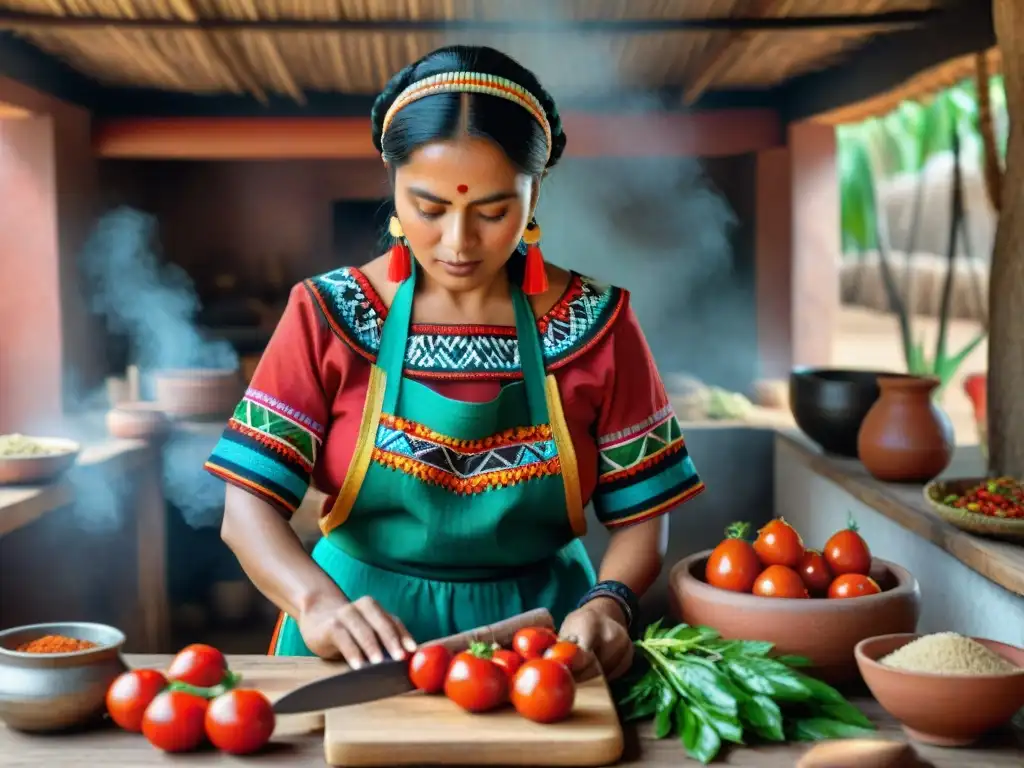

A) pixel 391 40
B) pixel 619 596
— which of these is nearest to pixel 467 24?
pixel 391 40

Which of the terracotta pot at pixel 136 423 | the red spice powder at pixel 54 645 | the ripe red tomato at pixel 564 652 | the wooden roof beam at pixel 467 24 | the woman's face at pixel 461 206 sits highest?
the wooden roof beam at pixel 467 24

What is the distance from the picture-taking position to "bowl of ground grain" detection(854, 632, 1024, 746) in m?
1.39

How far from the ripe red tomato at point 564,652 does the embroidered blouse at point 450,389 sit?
43cm

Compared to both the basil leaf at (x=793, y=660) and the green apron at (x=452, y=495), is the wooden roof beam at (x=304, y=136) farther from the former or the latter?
the basil leaf at (x=793, y=660)

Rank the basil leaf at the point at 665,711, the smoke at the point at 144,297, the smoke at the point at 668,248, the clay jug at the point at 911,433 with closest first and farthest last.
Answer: the basil leaf at the point at 665,711 → the clay jug at the point at 911,433 → the smoke at the point at 144,297 → the smoke at the point at 668,248

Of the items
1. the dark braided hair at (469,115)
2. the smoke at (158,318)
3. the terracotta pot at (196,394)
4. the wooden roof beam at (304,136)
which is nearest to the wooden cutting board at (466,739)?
the dark braided hair at (469,115)

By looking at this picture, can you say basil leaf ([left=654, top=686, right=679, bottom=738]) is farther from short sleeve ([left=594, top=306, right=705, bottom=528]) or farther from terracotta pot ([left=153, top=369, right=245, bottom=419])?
terracotta pot ([left=153, top=369, right=245, bottom=419])

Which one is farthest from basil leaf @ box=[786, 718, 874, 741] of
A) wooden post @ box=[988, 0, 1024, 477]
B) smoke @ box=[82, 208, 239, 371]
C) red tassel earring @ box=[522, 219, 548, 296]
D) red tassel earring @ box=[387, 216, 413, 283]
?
smoke @ box=[82, 208, 239, 371]

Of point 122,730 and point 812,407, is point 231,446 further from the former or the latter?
point 812,407

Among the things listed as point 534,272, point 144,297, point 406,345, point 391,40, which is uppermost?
point 391,40

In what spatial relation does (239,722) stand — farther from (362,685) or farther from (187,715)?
(362,685)

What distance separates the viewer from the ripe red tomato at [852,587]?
5.43 feet

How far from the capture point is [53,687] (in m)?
1.44

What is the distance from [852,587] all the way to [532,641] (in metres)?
0.49
